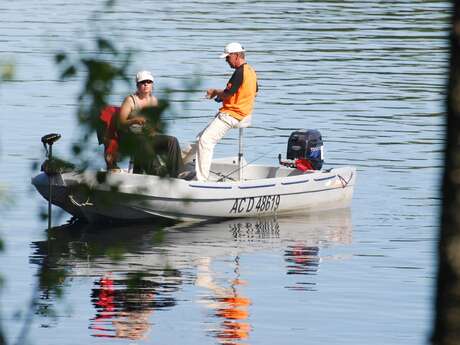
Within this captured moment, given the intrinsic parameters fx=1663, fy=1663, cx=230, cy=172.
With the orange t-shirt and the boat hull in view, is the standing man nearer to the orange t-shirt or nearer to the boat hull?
the orange t-shirt

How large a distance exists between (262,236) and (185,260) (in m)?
1.87

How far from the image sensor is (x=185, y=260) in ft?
53.9

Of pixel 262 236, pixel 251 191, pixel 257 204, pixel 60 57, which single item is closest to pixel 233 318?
pixel 262 236

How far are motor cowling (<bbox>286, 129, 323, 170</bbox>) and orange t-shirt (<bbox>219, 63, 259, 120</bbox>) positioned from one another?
128 centimetres

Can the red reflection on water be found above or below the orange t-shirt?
below

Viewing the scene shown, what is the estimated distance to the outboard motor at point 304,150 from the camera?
19.5 m

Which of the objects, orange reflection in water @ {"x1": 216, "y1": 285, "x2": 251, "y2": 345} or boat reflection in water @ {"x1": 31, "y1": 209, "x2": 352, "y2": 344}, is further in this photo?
boat reflection in water @ {"x1": 31, "y1": 209, "x2": 352, "y2": 344}

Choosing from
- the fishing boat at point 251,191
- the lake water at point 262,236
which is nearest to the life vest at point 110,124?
the lake water at point 262,236

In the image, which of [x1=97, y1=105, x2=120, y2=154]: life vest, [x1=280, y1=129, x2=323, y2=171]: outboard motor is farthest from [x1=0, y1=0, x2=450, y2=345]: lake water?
[x1=280, y1=129, x2=323, y2=171]: outboard motor

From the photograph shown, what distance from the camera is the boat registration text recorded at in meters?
18.6

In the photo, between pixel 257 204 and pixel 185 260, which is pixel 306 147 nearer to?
pixel 257 204

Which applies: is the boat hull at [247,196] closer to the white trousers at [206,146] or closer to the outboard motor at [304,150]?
the outboard motor at [304,150]

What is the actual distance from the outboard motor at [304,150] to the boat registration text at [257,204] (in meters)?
0.75

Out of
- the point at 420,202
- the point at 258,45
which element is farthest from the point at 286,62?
the point at 420,202
